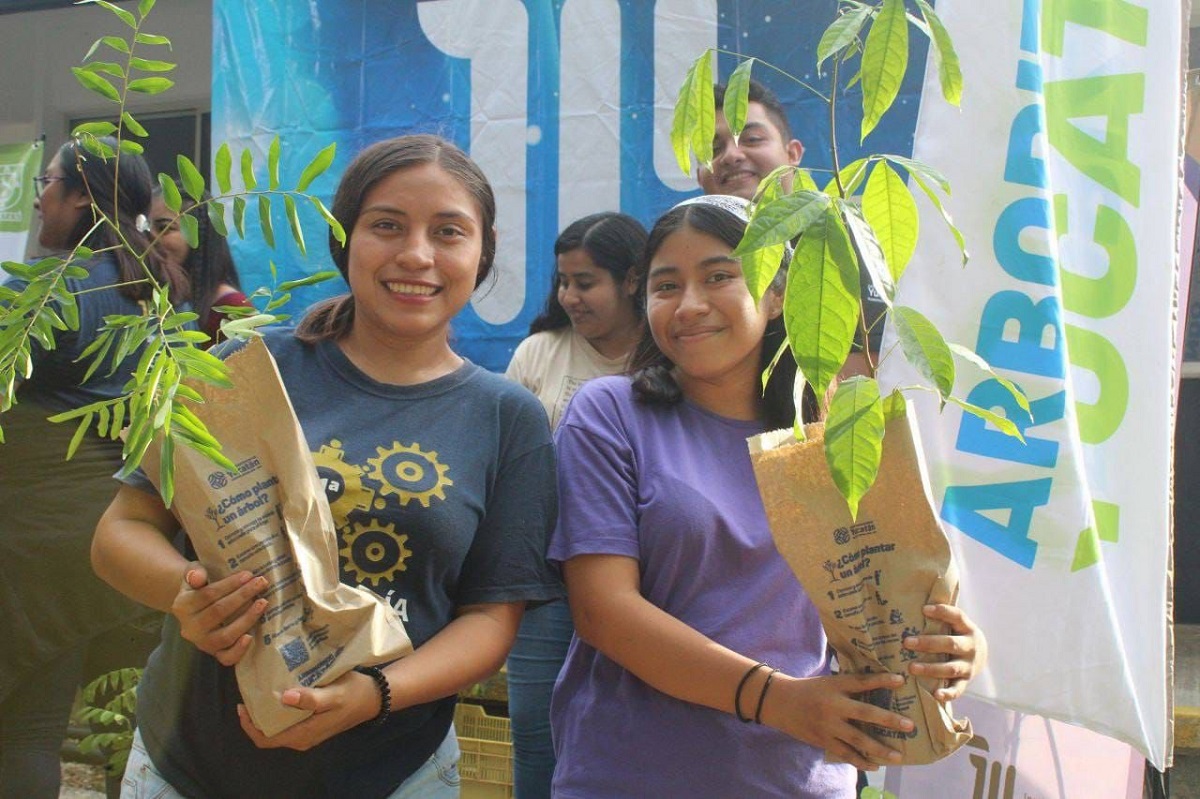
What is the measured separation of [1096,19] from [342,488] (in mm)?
1850

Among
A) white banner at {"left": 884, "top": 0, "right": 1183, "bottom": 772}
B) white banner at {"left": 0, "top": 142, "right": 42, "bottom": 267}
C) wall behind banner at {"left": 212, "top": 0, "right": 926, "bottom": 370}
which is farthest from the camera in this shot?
white banner at {"left": 0, "top": 142, "right": 42, "bottom": 267}

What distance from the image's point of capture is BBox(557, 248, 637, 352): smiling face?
302 centimetres

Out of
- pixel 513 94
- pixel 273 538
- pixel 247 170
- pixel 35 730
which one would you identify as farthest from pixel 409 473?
pixel 513 94

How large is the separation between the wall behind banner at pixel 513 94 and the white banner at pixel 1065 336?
1180 millimetres

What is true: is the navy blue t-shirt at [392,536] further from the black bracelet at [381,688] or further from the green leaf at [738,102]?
the green leaf at [738,102]

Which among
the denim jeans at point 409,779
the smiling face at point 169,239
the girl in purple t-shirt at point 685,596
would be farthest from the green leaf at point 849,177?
the smiling face at point 169,239

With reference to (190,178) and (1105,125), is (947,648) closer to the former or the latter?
(190,178)

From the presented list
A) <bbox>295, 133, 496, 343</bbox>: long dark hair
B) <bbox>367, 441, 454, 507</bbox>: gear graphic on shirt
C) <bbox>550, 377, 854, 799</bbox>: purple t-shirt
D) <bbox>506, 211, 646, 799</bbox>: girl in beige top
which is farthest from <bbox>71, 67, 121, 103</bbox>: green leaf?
<bbox>506, 211, 646, 799</bbox>: girl in beige top

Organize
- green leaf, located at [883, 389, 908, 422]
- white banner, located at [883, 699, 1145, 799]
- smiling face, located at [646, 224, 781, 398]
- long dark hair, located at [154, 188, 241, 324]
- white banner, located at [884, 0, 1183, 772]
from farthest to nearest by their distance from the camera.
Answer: long dark hair, located at [154, 188, 241, 324] → white banner, located at [883, 699, 1145, 799] → white banner, located at [884, 0, 1183, 772] → smiling face, located at [646, 224, 781, 398] → green leaf, located at [883, 389, 908, 422]

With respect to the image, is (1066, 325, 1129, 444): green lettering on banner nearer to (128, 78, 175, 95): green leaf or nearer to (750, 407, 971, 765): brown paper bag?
(750, 407, 971, 765): brown paper bag

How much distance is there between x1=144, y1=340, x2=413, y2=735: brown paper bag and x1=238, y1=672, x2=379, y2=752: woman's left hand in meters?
0.02

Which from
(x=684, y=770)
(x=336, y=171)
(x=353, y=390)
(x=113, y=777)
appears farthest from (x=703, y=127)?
(x=336, y=171)

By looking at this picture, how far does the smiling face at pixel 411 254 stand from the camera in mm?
1622

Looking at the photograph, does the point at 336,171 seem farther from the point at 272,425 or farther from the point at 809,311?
the point at 809,311
